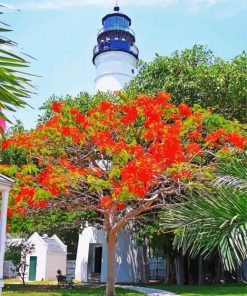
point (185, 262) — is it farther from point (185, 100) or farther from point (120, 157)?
point (120, 157)

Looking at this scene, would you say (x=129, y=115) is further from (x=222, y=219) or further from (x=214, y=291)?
(x=222, y=219)

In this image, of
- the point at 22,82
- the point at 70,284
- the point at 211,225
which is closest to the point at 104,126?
the point at 70,284

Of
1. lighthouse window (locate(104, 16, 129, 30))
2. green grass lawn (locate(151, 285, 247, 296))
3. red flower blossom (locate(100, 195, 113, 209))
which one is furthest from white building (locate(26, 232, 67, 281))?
red flower blossom (locate(100, 195, 113, 209))

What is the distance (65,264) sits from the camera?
27125 millimetres

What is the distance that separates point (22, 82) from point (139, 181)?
8140 millimetres

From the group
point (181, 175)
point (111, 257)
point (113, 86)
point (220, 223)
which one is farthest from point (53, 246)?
point (220, 223)

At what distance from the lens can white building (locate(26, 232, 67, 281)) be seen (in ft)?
83.0

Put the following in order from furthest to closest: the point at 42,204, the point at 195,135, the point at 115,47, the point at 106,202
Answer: the point at 115,47, the point at 195,135, the point at 42,204, the point at 106,202

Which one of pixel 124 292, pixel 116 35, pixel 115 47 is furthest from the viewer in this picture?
pixel 116 35

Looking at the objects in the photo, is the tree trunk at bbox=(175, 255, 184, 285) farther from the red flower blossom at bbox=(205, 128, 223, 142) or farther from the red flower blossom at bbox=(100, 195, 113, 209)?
the red flower blossom at bbox=(100, 195, 113, 209)

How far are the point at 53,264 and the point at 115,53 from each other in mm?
12733

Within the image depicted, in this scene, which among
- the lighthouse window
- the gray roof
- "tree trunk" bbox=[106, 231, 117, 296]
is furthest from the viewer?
the lighthouse window

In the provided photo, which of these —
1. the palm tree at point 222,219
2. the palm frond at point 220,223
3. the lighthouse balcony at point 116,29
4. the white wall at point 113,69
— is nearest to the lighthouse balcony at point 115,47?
the white wall at point 113,69

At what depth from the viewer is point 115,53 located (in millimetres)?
27281
